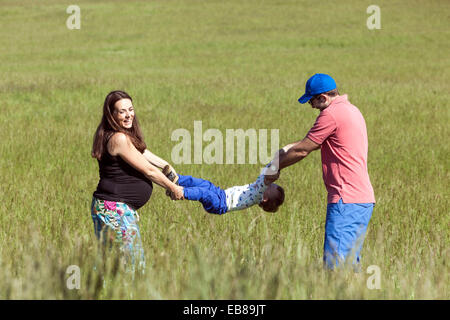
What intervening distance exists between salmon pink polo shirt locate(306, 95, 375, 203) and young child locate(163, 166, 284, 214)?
67 centimetres

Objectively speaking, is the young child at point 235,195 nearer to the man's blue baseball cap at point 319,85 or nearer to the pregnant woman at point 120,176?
the pregnant woman at point 120,176

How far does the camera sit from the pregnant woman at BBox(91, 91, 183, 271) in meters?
3.77

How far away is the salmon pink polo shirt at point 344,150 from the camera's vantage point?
390 cm

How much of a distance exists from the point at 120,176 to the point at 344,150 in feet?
5.30

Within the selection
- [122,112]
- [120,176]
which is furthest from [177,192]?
[122,112]

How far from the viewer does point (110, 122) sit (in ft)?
12.7

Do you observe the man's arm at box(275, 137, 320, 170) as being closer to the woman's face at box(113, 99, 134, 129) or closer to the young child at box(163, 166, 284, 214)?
the young child at box(163, 166, 284, 214)

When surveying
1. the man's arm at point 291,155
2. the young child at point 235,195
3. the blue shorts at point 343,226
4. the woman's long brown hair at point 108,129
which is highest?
the woman's long brown hair at point 108,129

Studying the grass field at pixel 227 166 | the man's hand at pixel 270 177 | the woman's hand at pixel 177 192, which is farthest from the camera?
the man's hand at pixel 270 177

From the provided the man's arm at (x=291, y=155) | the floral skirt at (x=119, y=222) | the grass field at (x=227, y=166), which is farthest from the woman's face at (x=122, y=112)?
the man's arm at (x=291, y=155)

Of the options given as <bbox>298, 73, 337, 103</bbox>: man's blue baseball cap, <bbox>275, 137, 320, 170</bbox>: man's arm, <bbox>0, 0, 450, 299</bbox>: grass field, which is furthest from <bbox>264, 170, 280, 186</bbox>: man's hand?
<bbox>298, 73, 337, 103</bbox>: man's blue baseball cap

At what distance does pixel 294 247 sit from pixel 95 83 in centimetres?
1461

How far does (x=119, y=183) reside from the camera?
12.6ft

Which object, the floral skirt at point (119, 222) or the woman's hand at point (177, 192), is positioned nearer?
the floral skirt at point (119, 222)
